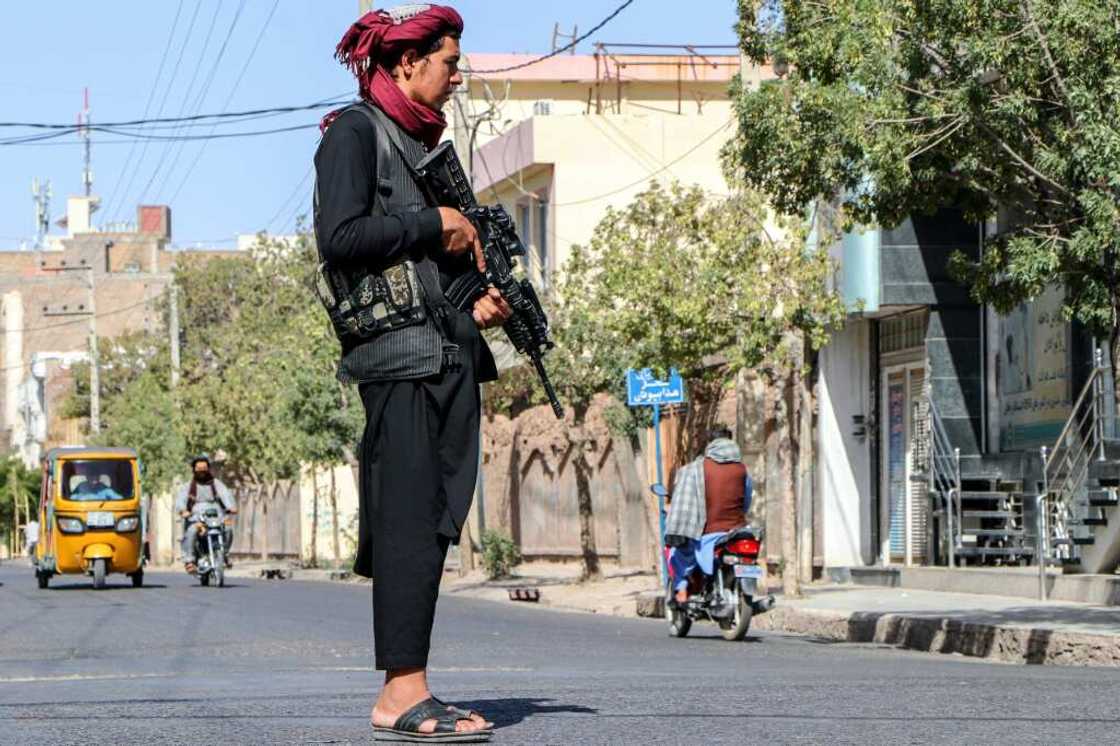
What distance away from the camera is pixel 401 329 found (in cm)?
599

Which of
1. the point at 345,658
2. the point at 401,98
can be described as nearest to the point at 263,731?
the point at 401,98

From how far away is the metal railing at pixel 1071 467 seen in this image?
21.2 metres

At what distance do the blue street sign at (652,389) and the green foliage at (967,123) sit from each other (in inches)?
370

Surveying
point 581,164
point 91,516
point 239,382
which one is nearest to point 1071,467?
point 91,516

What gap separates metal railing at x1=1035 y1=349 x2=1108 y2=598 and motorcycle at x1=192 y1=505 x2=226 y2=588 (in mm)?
13221

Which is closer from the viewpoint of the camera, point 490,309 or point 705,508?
point 490,309

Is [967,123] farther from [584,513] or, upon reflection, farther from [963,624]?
[584,513]

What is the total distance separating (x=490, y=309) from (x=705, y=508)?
11.6 meters

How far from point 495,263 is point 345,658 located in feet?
25.2

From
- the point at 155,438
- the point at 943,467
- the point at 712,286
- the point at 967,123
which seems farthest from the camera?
the point at 155,438

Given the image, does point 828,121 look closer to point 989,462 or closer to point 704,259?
point 704,259

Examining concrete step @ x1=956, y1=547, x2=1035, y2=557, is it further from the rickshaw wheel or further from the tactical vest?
the tactical vest

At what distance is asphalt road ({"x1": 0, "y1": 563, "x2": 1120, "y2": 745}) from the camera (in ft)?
19.6

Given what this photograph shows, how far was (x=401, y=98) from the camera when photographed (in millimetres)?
6172
